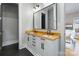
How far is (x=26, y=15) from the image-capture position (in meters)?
1.31

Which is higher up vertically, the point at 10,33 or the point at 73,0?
Result: the point at 73,0

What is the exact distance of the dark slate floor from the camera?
4.24ft

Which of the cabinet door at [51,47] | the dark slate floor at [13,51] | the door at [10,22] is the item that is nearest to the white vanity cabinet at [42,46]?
the cabinet door at [51,47]

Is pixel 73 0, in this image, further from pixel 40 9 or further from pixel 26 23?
pixel 26 23

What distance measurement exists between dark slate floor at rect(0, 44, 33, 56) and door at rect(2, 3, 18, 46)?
0.08 metres

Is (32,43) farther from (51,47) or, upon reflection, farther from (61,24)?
(61,24)

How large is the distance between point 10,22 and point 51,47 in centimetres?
79

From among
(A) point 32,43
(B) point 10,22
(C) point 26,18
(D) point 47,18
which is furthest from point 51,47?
(B) point 10,22

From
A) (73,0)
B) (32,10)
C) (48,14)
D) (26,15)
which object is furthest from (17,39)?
(73,0)

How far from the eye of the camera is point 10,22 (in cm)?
144

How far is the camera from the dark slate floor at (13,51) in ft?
4.24

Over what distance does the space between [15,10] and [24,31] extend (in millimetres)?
347

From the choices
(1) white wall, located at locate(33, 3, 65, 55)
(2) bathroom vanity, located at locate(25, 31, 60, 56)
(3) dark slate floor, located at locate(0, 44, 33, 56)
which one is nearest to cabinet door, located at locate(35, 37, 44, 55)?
(2) bathroom vanity, located at locate(25, 31, 60, 56)

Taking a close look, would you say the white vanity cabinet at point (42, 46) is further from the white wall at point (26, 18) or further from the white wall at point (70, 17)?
the white wall at point (70, 17)
